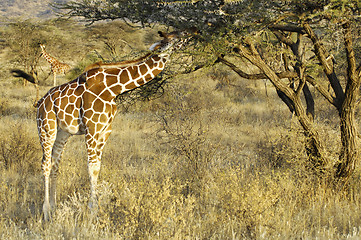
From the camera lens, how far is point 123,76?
4602 mm

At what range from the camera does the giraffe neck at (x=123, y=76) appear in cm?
456

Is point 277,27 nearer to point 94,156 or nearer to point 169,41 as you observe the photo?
point 169,41

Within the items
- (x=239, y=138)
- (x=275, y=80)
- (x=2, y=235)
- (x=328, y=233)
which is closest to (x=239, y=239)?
(x=328, y=233)

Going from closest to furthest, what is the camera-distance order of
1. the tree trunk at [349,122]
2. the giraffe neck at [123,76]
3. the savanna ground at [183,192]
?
the savanna ground at [183,192] → the giraffe neck at [123,76] → the tree trunk at [349,122]

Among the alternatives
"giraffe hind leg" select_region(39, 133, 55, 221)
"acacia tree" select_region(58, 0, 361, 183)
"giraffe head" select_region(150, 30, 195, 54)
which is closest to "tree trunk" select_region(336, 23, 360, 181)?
"acacia tree" select_region(58, 0, 361, 183)

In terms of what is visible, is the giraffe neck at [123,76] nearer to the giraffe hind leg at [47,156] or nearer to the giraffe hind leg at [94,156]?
the giraffe hind leg at [94,156]

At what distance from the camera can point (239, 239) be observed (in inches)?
162

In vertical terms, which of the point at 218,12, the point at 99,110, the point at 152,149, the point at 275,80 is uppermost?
the point at 218,12

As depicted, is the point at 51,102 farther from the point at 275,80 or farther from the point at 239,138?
the point at 239,138

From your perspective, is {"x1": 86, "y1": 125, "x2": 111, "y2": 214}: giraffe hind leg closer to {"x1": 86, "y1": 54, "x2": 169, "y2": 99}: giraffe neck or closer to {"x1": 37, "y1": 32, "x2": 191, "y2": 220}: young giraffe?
{"x1": 37, "y1": 32, "x2": 191, "y2": 220}: young giraffe

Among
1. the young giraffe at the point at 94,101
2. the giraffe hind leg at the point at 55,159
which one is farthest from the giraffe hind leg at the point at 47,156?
the giraffe hind leg at the point at 55,159

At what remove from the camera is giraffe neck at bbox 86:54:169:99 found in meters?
4.56

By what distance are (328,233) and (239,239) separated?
3.29 feet

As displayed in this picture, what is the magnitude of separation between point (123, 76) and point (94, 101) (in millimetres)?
508
